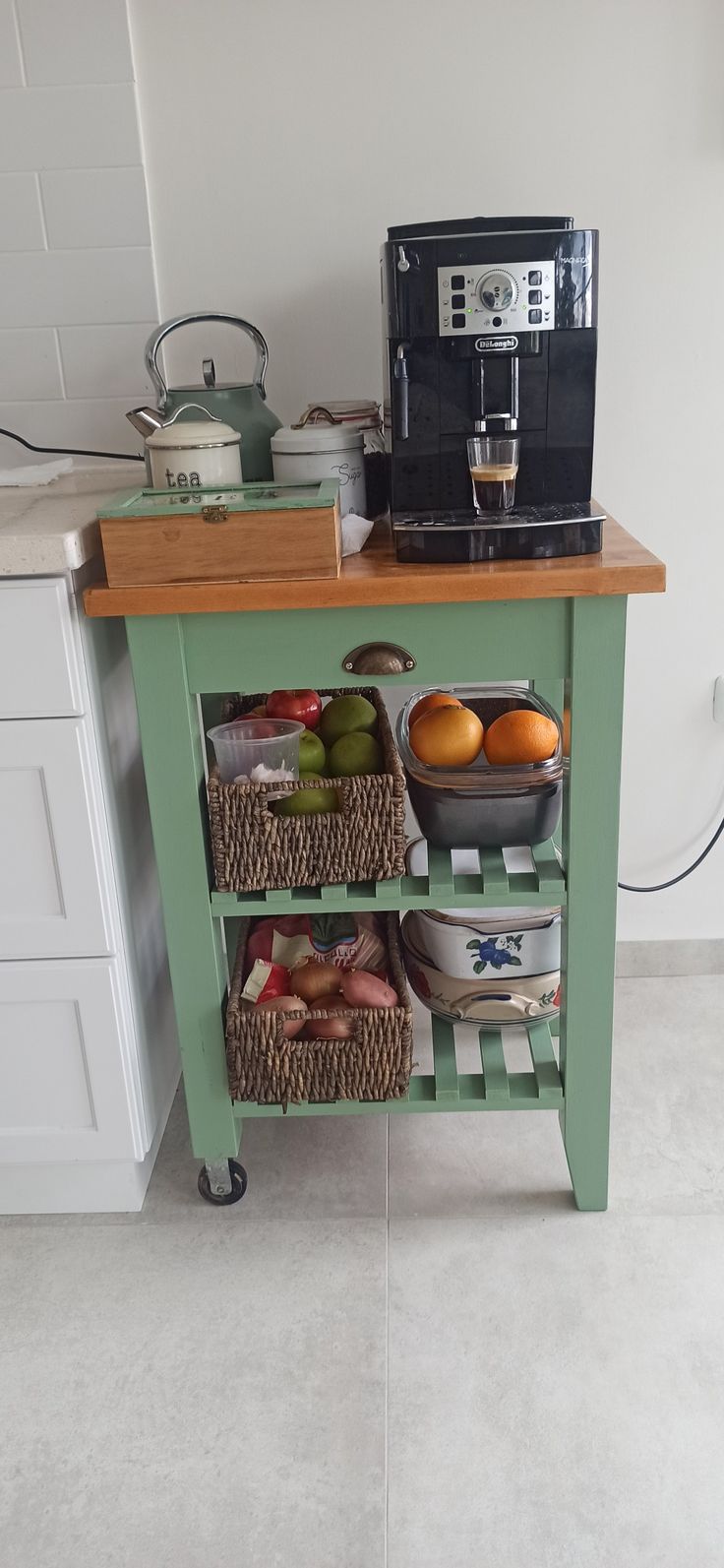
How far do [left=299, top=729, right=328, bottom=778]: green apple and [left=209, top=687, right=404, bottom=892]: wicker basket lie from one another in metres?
0.07

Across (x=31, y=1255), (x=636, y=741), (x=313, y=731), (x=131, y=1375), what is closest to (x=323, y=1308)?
(x=131, y=1375)

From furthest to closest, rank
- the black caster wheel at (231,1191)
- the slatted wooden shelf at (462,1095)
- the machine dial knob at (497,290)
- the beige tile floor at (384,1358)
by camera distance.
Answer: the black caster wheel at (231,1191), the slatted wooden shelf at (462,1095), the machine dial knob at (497,290), the beige tile floor at (384,1358)

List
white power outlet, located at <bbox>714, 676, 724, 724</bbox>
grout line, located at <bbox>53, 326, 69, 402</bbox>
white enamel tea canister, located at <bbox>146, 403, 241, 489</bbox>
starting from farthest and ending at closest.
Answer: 1. white power outlet, located at <bbox>714, 676, 724, 724</bbox>
2. grout line, located at <bbox>53, 326, 69, 402</bbox>
3. white enamel tea canister, located at <bbox>146, 403, 241, 489</bbox>

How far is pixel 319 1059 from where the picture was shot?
1.51 m

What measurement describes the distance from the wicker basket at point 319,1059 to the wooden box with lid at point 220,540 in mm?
540

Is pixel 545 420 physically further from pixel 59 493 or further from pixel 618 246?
pixel 59 493

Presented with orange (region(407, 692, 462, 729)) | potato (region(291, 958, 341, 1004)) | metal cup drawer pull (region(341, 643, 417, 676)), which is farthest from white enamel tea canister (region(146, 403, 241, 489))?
potato (region(291, 958, 341, 1004))

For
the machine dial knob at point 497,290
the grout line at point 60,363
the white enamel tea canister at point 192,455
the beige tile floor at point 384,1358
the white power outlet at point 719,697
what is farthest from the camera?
the white power outlet at point 719,697

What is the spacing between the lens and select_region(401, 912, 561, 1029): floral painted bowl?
1710 millimetres

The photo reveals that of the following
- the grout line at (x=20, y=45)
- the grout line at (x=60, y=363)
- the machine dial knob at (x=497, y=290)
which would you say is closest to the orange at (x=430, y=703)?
the machine dial knob at (x=497, y=290)

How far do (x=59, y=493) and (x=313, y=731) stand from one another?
499 mm

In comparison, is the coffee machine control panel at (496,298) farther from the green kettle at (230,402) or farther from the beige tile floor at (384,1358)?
the beige tile floor at (384,1358)

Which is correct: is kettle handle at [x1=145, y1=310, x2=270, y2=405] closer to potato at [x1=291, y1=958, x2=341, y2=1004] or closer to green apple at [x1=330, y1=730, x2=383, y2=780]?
green apple at [x1=330, y1=730, x2=383, y2=780]

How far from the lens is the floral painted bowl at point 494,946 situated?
169 centimetres
